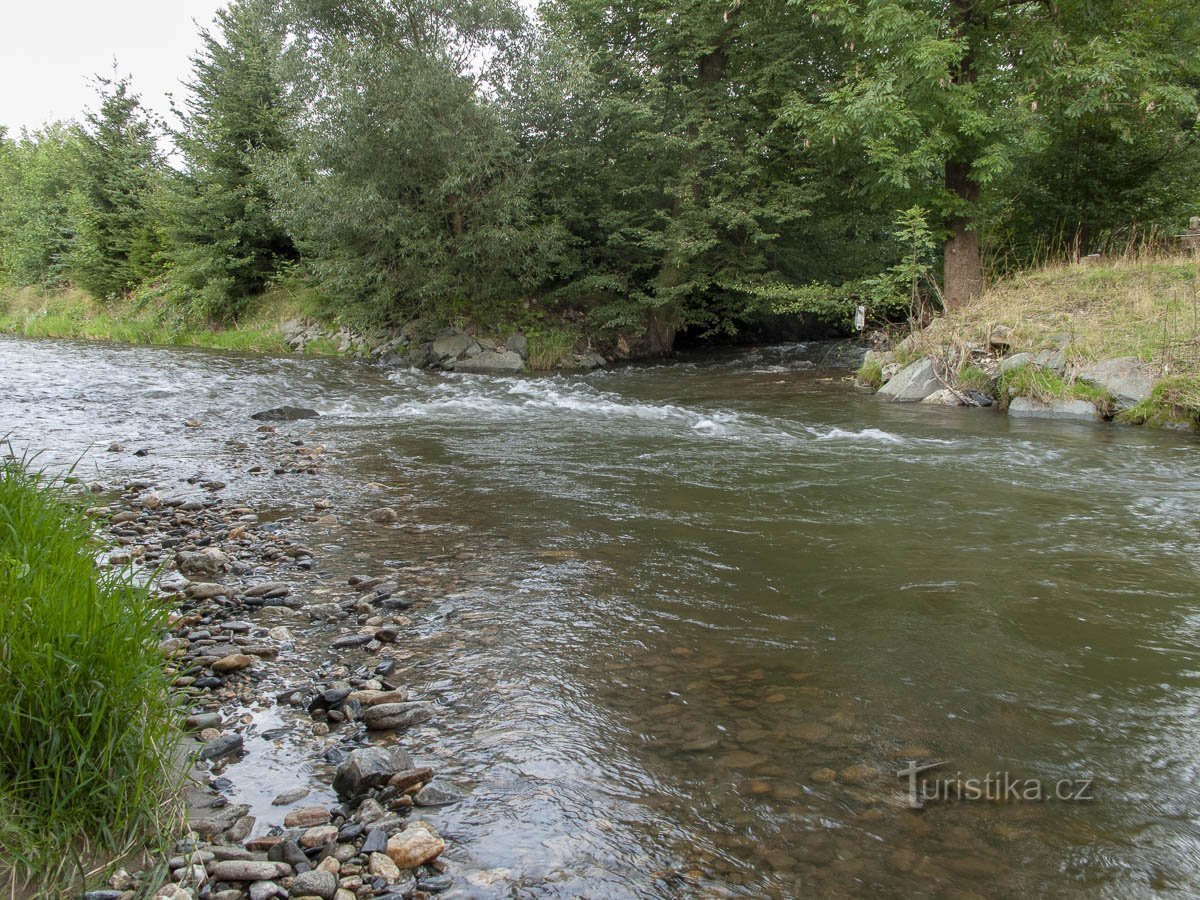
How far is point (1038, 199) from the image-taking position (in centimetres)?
1930

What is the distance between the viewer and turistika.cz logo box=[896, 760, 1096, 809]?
304 centimetres

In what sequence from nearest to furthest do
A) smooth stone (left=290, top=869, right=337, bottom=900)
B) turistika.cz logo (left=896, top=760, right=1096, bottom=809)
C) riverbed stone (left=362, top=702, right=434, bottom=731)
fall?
smooth stone (left=290, top=869, right=337, bottom=900), turistika.cz logo (left=896, top=760, right=1096, bottom=809), riverbed stone (left=362, top=702, right=434, bottom=731)

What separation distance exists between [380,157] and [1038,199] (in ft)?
54.0

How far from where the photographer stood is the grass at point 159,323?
994 inches

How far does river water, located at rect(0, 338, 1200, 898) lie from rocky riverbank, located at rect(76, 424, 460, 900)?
0.20m

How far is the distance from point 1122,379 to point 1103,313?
220 cm

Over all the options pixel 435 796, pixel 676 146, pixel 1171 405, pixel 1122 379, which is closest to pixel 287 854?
pixel 435 796

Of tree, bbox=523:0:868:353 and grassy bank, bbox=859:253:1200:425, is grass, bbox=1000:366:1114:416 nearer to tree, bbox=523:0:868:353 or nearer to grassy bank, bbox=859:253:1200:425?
grassy bank, bbox=859:253:1200:425

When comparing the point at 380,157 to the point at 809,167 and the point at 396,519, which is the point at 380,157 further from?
the point at 396,519

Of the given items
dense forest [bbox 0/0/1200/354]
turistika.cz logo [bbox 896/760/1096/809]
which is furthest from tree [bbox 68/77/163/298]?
turistika.cz logo [bbox 896/760/1096/809]

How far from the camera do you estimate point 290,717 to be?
3.52m

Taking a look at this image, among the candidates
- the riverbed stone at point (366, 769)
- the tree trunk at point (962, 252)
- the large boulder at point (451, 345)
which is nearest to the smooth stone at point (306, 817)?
the riverbed stone at point (366, 769)

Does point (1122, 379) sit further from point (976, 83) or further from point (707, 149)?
point (707, 149)

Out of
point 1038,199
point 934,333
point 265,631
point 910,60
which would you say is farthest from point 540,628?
point 1038,199
